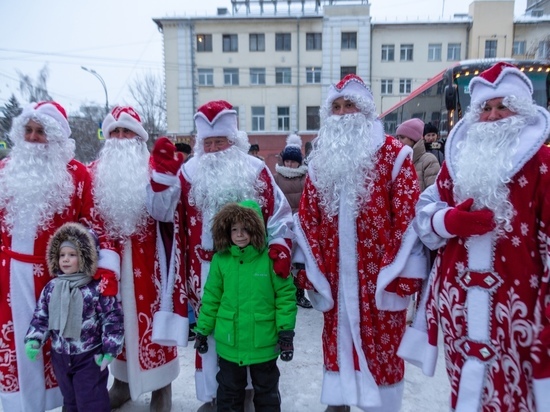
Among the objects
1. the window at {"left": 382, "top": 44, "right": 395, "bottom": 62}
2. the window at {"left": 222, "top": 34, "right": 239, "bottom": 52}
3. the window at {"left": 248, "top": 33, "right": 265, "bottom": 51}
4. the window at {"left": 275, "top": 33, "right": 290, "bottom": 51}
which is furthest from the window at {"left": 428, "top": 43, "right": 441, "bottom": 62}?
the window at {"left": 222, "top": 34, "right": 239, "bottom": 52}

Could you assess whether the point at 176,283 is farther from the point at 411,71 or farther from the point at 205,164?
the point at 411,71

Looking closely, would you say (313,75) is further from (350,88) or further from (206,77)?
(350,88)

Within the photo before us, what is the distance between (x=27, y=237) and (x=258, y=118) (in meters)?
24.3

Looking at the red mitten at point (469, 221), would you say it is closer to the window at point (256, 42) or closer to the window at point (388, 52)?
the window at point (256, 42)

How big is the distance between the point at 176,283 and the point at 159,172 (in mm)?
705

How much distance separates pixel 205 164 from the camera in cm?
266

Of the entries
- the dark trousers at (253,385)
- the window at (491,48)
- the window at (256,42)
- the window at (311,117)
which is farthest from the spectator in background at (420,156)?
the window at (491,48)

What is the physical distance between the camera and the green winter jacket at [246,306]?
7.78 ft

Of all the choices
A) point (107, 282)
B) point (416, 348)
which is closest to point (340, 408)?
point (416, 348)

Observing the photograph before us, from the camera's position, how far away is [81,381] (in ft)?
7.59

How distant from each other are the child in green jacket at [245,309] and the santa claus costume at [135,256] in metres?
0.32

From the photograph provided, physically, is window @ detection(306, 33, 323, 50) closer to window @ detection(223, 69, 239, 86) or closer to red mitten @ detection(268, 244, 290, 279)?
window @ detection(223, 69, 239, 86)

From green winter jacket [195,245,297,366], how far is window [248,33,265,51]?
83.8ft

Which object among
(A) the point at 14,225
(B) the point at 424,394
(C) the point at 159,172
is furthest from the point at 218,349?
(B) the point at 424,394
